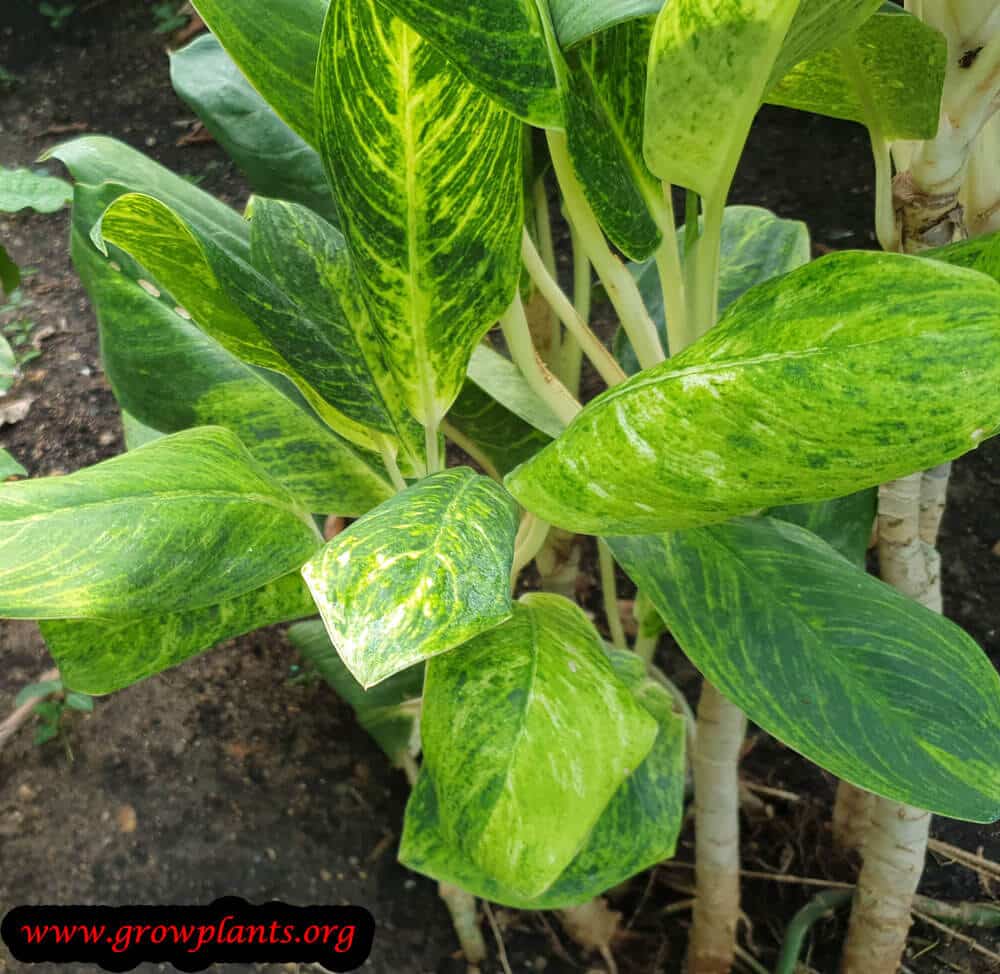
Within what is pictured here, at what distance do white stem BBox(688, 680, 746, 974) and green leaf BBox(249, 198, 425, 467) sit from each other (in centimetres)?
38

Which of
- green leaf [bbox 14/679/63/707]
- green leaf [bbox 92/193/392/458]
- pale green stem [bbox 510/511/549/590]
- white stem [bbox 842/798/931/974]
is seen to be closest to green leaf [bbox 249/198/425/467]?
green leaf [bbox 92/193/392/458]

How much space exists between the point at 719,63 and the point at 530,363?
0.96 ft

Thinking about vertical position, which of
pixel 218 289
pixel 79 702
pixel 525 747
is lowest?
pixel 79 702

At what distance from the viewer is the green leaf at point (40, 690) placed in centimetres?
117

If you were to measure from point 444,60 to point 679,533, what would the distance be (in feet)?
1.06

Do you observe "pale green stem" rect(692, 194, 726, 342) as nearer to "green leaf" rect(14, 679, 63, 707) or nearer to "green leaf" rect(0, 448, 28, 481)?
"green leaf" rect(0, 448, 28, 481)

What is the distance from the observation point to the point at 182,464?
0.59 meters

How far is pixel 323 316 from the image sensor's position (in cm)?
70

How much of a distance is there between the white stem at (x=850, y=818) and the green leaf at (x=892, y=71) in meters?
0.72

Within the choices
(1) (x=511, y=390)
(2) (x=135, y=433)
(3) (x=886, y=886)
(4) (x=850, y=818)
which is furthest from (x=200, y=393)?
(4) (x=850, y=818)

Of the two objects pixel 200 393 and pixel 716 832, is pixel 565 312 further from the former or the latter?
pixel 716 832

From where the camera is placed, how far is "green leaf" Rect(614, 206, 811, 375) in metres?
0.86

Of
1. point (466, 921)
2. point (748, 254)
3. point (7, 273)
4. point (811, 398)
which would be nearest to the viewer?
point (811, 398)

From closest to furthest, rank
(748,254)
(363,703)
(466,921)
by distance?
(748,254)
(363,703)
(466,921)
